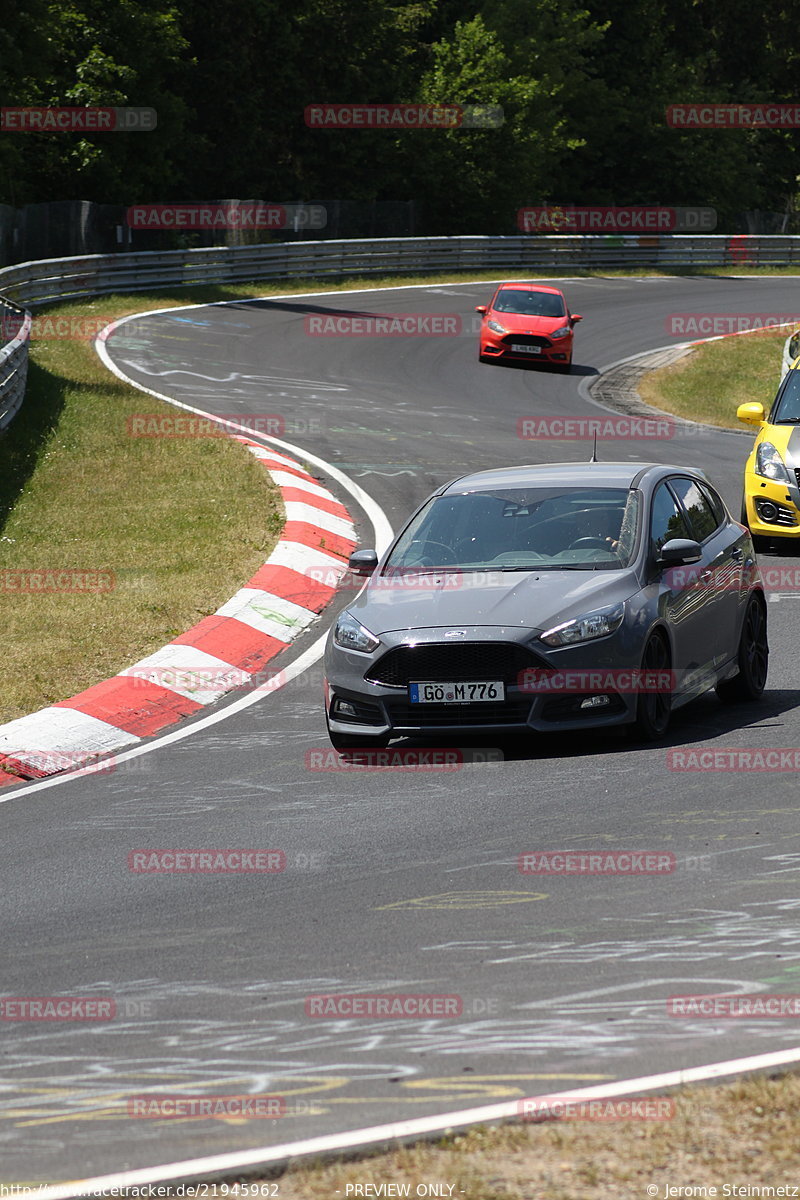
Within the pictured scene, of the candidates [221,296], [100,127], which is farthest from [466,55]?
[221,296]

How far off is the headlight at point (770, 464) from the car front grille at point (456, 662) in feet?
23.9

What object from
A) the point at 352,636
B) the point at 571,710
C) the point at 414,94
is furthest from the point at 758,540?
the point at 414,94

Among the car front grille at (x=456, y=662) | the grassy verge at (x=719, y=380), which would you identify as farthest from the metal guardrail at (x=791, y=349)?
the car front grille at (x=456, y=662)

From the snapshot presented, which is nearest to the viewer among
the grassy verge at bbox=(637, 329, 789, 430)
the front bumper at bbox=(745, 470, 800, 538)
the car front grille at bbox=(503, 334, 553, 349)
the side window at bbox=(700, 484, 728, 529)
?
the side window at bbox=(700, 484, 728, 529)

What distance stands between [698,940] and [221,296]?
35750 mm

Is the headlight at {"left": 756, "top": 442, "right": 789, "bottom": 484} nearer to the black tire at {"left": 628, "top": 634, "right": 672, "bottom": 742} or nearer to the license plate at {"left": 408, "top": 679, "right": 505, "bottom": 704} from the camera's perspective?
the black tire at {"left": 628, "top": 634, "right": 672, "bottom": 742}

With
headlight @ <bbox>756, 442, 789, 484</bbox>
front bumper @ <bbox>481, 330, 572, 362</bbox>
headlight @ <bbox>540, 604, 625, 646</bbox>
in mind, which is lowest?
front bumper @ <bbox>481, 330, 572, 362</bbox>

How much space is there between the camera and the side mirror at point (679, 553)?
9.62m

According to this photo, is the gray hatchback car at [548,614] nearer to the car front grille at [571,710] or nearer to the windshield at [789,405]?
the car front grille at [571,710]

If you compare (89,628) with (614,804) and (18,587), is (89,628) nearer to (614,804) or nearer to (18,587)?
(18,587)

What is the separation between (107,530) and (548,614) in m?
8.47

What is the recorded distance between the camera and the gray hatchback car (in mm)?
9031

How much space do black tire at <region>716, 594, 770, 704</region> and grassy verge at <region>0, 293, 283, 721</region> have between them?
4.23 metres

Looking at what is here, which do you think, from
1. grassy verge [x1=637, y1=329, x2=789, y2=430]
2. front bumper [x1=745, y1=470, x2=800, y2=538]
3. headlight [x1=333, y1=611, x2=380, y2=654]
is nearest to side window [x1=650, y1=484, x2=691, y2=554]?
headlight [x1=333, y1=611, x2=380, y2=654]
